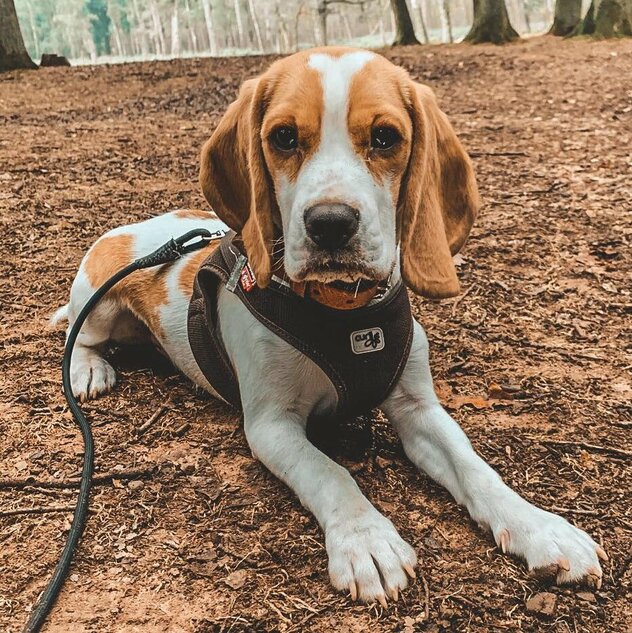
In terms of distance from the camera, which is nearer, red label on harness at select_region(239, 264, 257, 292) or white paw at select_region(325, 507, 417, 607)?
white paw at select_region(325, 507, 417, 607)

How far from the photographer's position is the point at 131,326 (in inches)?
157

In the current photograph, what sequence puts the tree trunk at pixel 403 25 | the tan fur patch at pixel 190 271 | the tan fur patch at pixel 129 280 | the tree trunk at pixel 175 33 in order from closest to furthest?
1. the tan fur patch at pixel 190 271
2. the tan fur patch at pixel 129 280
3. the tree trunk at pixel 403 25
4. the tree trunk at pixel 175 33

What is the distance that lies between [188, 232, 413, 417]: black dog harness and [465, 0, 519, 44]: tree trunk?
16286 mm

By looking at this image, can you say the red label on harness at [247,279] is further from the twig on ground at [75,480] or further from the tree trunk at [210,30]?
the tree trunk at [210,30]

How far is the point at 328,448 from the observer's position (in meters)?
3.17

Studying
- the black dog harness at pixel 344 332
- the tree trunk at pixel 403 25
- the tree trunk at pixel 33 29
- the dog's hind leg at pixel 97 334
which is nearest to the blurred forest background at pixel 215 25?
the tree trunk at pixel 33 29

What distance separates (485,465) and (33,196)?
5281 millimetres

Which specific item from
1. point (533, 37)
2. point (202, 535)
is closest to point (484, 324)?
point (202, 535)

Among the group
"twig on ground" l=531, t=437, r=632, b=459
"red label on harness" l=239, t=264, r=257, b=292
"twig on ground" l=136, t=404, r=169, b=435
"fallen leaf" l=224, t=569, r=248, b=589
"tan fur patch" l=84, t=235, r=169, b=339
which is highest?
"red label on harness" l=239, t=264, r=257, b=292

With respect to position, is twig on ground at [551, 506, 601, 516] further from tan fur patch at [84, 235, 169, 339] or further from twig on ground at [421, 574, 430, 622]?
tan fur patch at [84, 235, 169, 339]

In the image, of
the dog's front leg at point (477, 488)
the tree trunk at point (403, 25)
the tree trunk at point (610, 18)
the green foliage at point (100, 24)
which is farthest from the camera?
the green foliage at point (100, 24)

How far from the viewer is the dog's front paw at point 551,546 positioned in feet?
7.81

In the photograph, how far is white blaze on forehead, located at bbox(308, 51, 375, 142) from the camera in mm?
2553

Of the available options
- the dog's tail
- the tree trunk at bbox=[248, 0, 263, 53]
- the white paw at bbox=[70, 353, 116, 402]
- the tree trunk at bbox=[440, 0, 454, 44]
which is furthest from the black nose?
the tree trunk at bbox=[248, 0, 263, 53]
